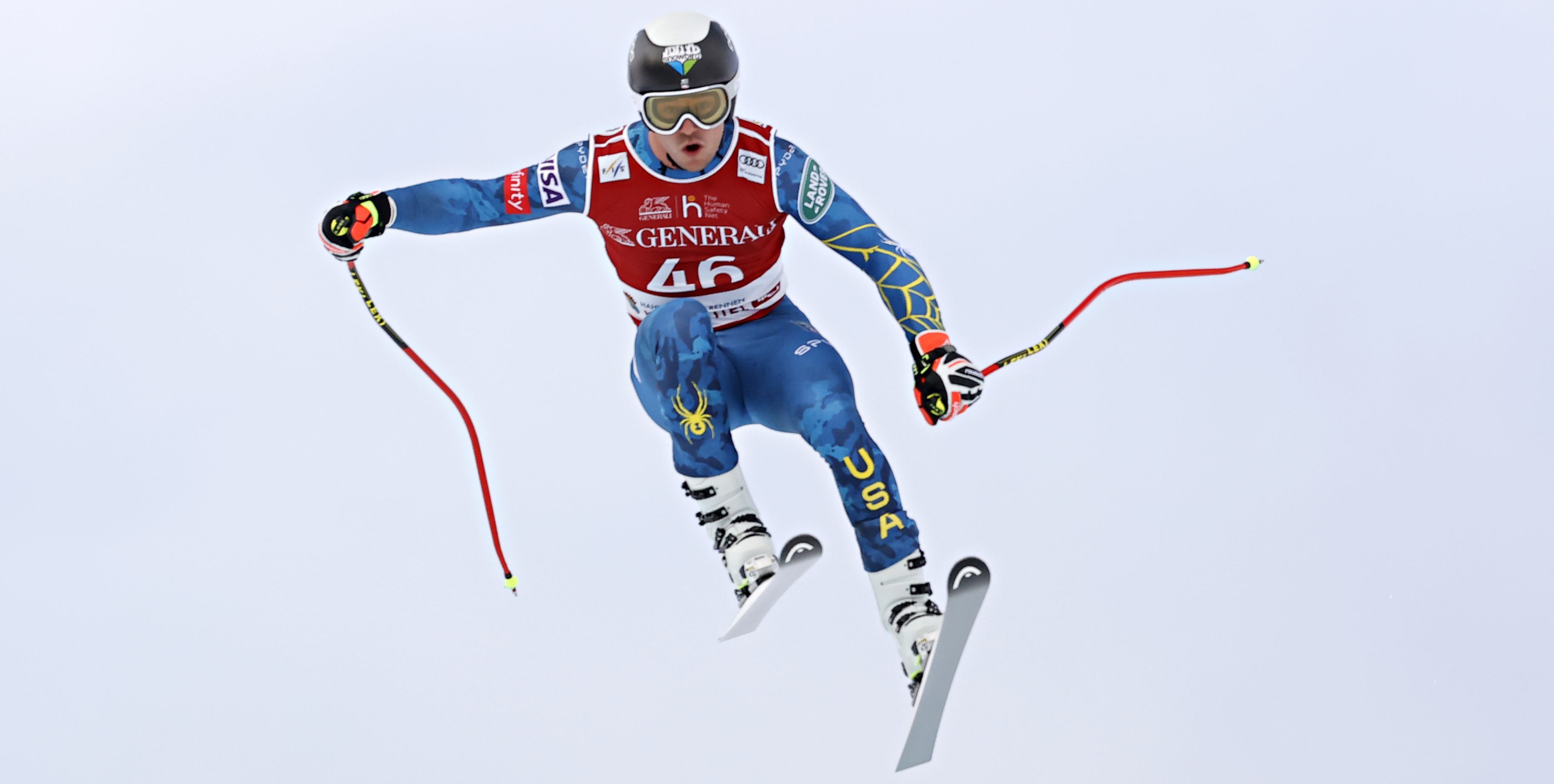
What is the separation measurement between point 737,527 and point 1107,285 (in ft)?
4.72

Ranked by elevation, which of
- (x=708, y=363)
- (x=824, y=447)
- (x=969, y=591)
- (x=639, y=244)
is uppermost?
(x=639, y=244)

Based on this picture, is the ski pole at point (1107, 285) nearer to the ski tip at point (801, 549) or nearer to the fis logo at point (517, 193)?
the ski tip at point (801, 549)

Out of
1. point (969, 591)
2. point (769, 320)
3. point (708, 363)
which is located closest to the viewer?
point (969, 591)

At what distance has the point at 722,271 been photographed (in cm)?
540

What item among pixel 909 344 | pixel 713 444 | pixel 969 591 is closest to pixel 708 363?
pixel 713 444

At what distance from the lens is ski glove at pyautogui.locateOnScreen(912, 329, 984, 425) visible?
193 inches

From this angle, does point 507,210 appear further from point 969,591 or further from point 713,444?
point 969,591

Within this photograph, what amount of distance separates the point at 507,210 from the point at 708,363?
887mm

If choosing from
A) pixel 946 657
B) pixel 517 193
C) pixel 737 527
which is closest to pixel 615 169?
pixel 517 193

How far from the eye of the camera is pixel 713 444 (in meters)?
5.18

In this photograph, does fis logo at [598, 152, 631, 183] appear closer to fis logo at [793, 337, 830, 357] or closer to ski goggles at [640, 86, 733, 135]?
ski goggles at [640, 86, 733, 135]

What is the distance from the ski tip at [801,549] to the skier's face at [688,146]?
121cm

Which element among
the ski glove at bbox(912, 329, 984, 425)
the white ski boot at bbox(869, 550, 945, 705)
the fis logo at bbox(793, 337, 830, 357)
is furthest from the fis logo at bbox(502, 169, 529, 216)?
the white ski boot at bbox(869, 550, 945, 705)

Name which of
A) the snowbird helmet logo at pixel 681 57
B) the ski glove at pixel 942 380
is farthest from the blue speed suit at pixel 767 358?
the snowbird helmet logo at pixel 681 57
